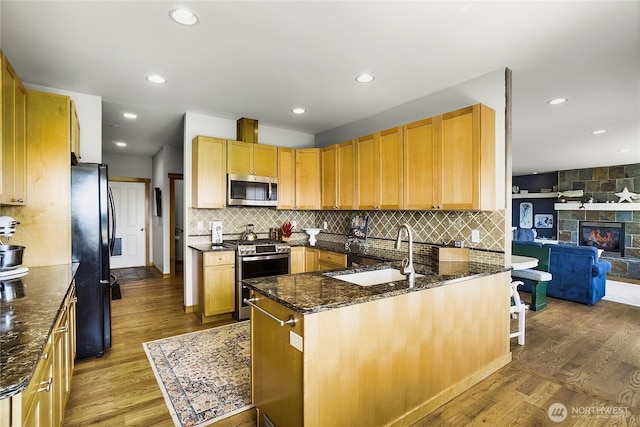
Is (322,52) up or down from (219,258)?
up

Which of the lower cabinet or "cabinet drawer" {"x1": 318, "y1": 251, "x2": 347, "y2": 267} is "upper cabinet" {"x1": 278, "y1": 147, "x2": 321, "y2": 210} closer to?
"cabinet drawer" {"x1": 318, "y1": 251, "x2": 347, "y2": 267}

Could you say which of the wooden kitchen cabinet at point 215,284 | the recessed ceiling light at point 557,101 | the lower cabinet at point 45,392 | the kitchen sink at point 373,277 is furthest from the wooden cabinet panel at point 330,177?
the lower cabinet at point 45,392

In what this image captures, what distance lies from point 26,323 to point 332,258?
290cm

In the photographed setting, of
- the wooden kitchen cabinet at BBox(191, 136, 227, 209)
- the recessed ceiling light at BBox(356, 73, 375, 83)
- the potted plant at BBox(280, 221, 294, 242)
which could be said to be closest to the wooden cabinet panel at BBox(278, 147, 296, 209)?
the potted plant at BBox(280, 221, 294, 242)

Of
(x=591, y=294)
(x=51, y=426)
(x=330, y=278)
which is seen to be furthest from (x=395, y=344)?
(x=591, y=294)

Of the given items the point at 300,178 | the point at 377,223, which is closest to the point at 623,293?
the point at 377,223

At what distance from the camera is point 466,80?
3035 millimetres

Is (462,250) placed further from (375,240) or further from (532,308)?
(532,308)

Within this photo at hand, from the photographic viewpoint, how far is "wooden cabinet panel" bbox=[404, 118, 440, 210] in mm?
2984

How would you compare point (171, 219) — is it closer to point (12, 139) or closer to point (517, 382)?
point (12, 139)

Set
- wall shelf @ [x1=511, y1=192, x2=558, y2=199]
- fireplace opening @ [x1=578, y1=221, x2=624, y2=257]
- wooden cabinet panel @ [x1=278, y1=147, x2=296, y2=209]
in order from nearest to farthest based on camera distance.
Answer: wooden cabinet panel @ [x1=278, y1=147, x2=296, y2=209] → fireplace opening @ [x1=578, y1=221, x2=624, y2=257] → wall shelf @ [x1=511, y1=192, x2=558, y2=199]

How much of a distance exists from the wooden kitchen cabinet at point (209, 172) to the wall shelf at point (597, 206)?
9.09 metres

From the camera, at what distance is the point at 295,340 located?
1559 mm

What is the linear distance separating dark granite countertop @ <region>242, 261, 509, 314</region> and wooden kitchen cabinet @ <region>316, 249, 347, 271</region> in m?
1.15
